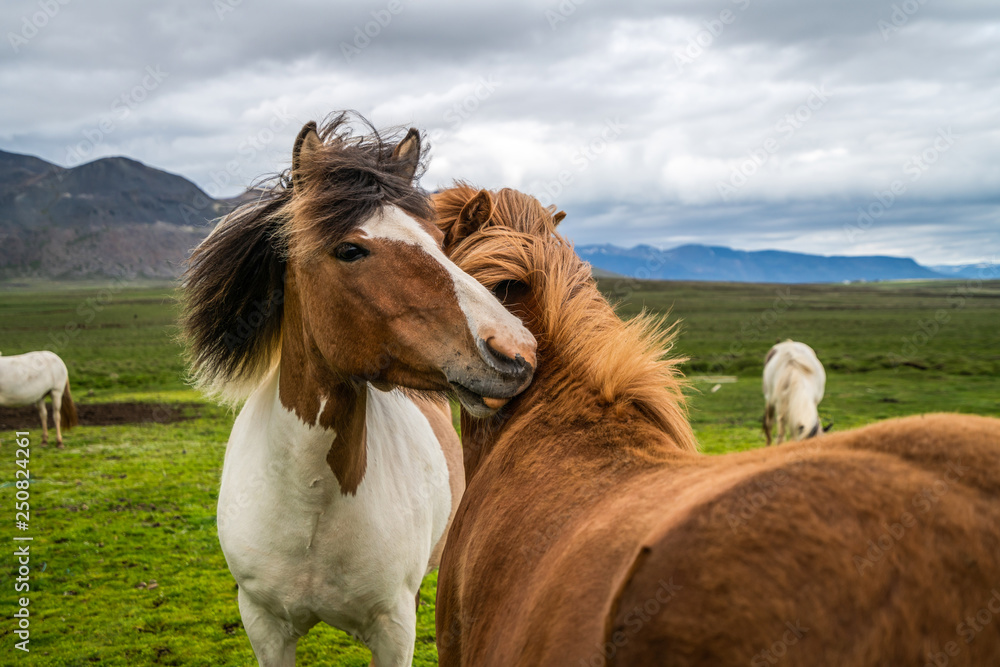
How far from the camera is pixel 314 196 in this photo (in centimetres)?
235

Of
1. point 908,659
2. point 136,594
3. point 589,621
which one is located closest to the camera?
point 908,659

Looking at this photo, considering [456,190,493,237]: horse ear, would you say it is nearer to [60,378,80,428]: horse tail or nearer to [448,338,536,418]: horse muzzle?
[448,338,536,418]: horse muzzle

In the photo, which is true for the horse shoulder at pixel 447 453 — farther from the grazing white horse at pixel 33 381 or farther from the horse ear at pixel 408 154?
the grazing white horse at pixel 33 381

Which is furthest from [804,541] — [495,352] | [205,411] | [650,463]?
[205,411]

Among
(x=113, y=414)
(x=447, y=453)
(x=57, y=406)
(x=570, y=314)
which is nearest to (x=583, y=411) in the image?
(x=570, y=314)

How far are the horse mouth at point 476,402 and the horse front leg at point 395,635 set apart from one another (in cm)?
152

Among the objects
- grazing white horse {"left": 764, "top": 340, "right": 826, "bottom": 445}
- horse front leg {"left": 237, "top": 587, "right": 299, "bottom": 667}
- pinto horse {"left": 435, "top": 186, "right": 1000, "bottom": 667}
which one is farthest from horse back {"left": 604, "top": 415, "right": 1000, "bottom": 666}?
grazing white horse {"left": 764, "top": 340, "right": 826, "bottom": 445}

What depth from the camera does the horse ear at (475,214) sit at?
246cm

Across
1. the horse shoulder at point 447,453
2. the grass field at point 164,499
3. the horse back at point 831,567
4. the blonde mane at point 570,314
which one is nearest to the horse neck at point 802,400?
the grass field at point 164,499

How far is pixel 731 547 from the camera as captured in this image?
845 mm

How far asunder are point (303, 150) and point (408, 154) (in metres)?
0.49

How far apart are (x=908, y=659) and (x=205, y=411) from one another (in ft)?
60.9

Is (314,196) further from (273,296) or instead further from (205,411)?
(205,411)

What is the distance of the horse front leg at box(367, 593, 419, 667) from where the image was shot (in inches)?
119
